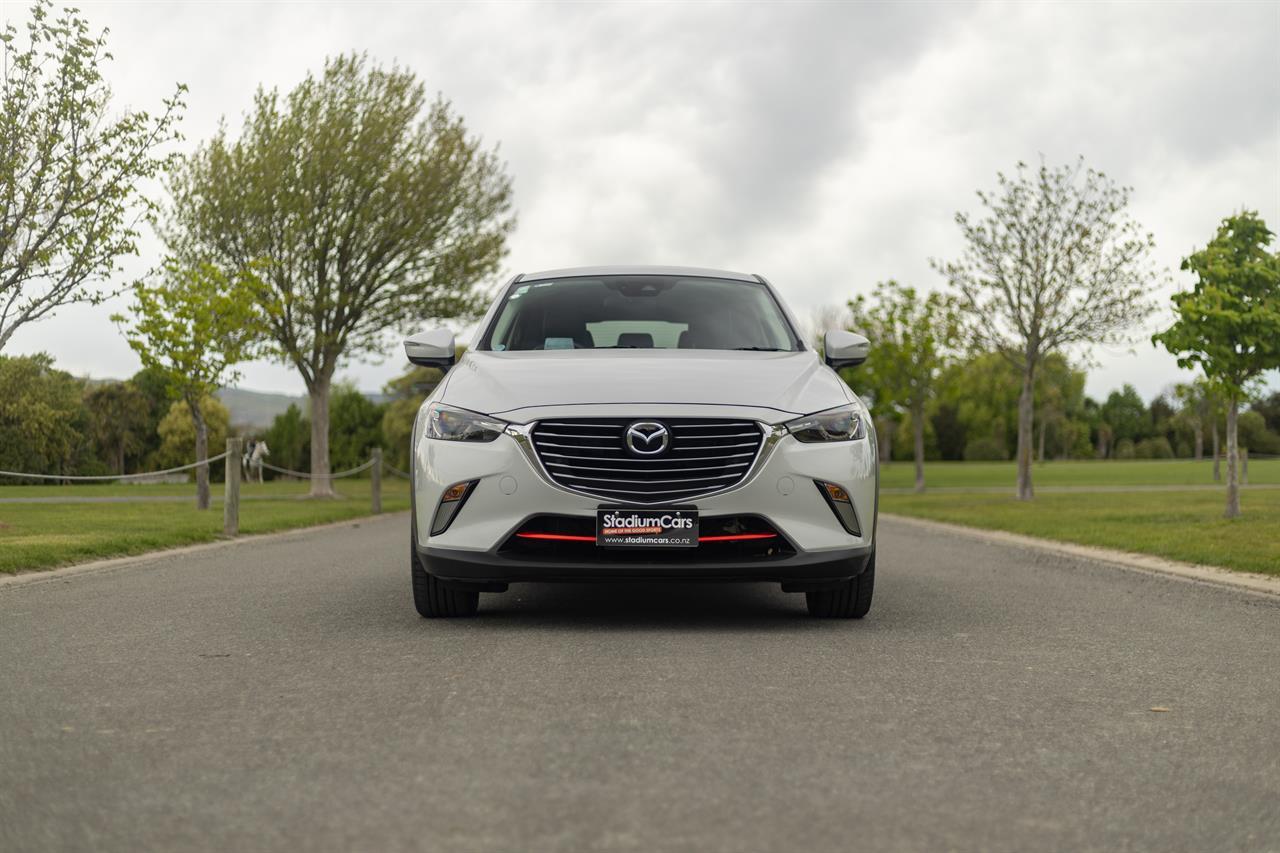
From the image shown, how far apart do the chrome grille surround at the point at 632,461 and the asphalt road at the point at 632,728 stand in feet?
2.21

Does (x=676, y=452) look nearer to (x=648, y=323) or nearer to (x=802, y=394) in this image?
(x=802, y=394)

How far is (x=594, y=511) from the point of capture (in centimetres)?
563

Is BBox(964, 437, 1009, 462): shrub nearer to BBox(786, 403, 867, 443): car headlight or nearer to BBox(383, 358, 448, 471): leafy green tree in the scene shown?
BBox(383, 358, 448, 471): leafy green tree

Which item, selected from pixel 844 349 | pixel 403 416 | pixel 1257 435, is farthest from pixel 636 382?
pixel 1257 435

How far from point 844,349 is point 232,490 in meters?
9.20

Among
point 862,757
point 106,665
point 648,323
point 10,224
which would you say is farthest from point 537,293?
point 10,224

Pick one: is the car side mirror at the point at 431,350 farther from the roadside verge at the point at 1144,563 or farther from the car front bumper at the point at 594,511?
the roadside verge at the point at 1144,563

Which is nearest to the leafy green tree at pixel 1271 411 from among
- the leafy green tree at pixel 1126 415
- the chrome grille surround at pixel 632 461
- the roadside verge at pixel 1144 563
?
the leafy green tree at pixel 1126 415

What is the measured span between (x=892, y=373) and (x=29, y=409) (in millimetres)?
29044

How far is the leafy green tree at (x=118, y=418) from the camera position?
86.7 feet

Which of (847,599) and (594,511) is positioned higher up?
(594,511)

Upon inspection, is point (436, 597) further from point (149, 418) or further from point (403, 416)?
point (403, 416)

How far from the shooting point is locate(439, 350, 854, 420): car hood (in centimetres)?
582

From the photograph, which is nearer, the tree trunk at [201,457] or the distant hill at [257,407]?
the tree trunk at [201,457]
